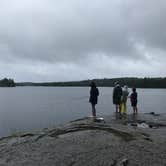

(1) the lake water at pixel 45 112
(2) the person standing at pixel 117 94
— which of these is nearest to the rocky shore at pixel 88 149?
(2) the person standing at pixel 117 94

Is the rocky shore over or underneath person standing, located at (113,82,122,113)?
underneath

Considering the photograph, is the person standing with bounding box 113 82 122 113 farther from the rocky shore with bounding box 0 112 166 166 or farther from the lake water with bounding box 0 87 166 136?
the lake water with bounding box 0 87 166 136

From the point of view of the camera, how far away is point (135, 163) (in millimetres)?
12070

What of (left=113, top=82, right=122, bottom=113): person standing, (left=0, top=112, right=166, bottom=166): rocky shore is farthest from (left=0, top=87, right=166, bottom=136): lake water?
(left=0, top=112, right=166, bottom=166): rocky shore

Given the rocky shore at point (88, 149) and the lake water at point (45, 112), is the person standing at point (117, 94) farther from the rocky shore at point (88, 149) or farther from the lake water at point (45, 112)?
the lake water at point (45, 112)

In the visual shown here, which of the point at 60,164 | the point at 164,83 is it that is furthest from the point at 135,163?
the point at 164,83

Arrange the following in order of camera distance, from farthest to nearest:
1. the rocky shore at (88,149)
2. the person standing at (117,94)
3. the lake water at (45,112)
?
1. the lake water at (45,112)
2. the person standing at (117,94)
3. the rocky shore at (88,149)

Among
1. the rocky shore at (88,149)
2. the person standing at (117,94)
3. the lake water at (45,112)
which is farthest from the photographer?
the lake water at (45,112)

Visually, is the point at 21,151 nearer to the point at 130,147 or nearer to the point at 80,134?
the point at 80,134

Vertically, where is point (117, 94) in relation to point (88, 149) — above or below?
above

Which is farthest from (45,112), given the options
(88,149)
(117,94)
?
(88,149)

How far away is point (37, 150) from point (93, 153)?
2.33 m

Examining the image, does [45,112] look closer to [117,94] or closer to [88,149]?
[117,94]

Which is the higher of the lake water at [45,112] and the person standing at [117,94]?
the person standing at [117,94]
